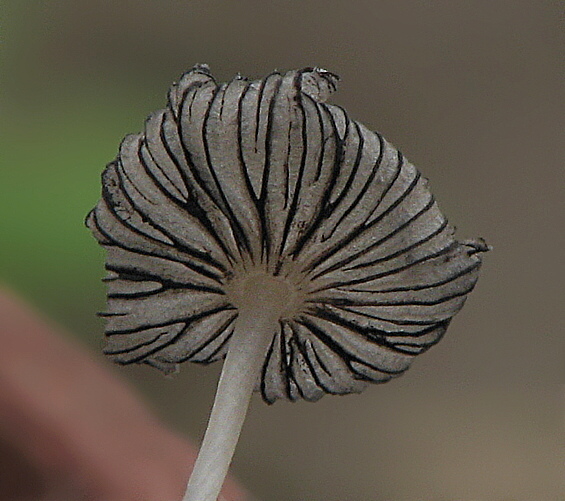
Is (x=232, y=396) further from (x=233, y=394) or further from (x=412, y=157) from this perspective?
(x=412, y=157)

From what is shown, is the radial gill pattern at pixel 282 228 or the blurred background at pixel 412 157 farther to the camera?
the blurred background at pixel 412 157

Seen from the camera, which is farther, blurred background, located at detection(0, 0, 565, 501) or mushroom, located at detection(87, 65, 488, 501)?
blurred background, located at detection(0, 0, 565, 501)

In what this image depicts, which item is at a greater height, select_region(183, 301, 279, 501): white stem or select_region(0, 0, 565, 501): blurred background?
select_region(0, 0, 565, 501): blurred background

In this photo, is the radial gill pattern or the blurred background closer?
the radial gill pattern

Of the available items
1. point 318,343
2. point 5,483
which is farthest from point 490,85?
point 5,483

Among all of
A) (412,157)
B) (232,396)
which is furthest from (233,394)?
(412,157)
